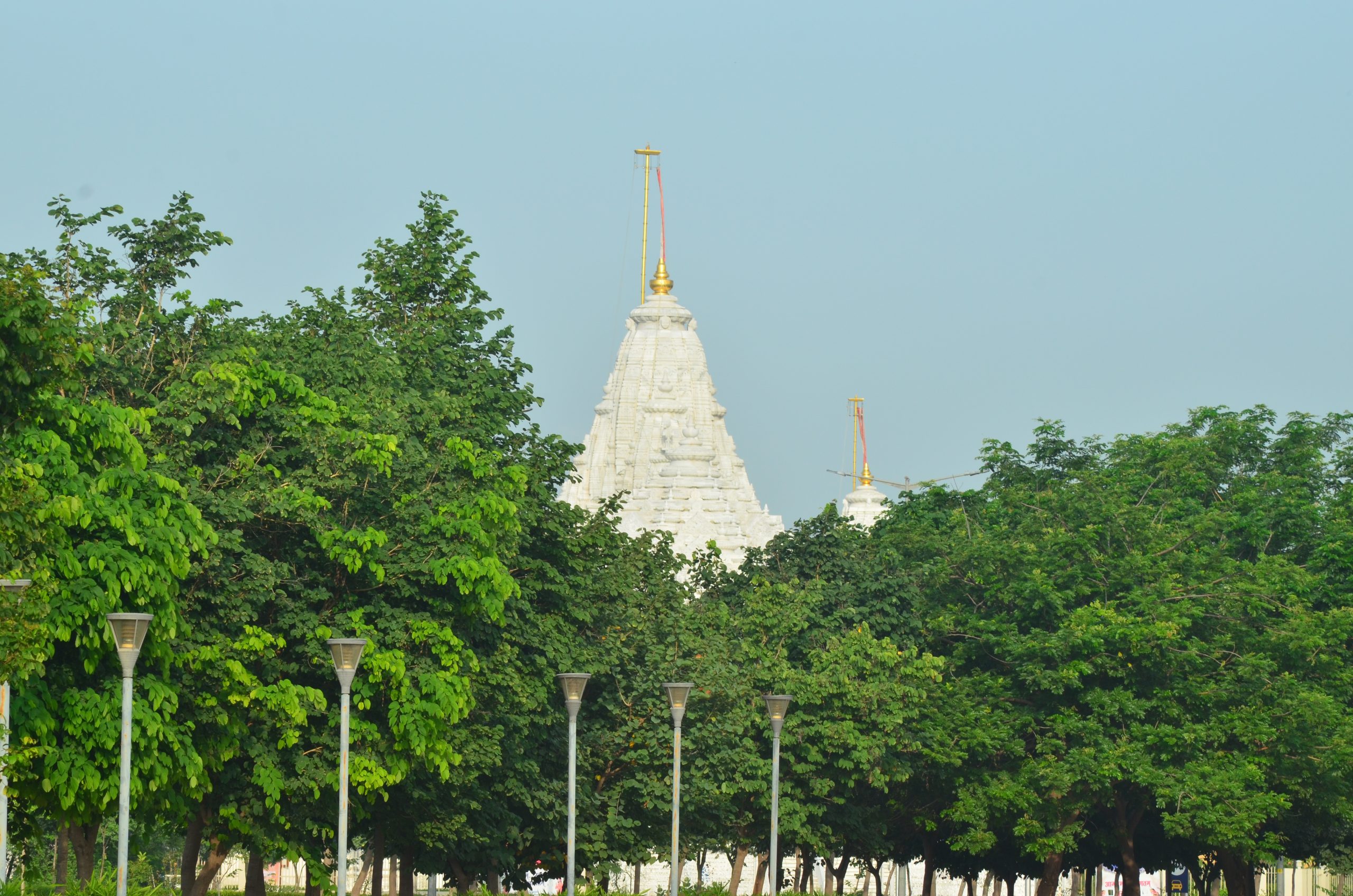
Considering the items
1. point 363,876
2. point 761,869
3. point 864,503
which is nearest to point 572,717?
point 761,869

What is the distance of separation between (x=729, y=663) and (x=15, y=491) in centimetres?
2226

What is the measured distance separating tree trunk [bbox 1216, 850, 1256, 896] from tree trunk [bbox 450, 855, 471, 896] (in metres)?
15.8

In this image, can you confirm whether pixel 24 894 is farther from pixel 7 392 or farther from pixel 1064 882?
pixel 1064 882

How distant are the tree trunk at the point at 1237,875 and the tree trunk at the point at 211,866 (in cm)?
2138

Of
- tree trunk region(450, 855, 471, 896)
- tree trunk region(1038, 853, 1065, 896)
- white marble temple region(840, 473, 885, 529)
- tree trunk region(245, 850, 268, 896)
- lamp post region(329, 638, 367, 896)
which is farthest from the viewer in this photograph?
white marble temple region(840, 473, 885, 529)

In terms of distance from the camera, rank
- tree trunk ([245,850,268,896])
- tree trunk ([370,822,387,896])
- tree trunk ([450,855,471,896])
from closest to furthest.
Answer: tree trunk ([245,850,268,896]) < tree trunk ([370,822,387,896]) < tree trunk ([450,855,471,896])

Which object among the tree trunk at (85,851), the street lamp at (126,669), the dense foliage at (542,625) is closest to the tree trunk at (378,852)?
the dense foliage at (542,625)

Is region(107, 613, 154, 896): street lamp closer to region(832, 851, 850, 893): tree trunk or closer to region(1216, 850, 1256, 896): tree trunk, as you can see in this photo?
region(832, 851, 850, 893): tree trunk

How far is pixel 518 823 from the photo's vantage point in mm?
32719

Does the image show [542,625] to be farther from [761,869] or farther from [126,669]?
[761,869]

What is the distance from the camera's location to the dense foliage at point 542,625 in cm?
2300

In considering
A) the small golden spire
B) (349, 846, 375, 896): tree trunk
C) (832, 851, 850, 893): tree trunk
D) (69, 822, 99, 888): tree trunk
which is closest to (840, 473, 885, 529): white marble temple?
the small golden spire

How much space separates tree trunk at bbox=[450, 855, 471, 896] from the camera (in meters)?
32.8

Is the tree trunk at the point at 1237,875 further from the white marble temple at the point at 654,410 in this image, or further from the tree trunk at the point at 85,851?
the white marble temple at the point at 654,410
